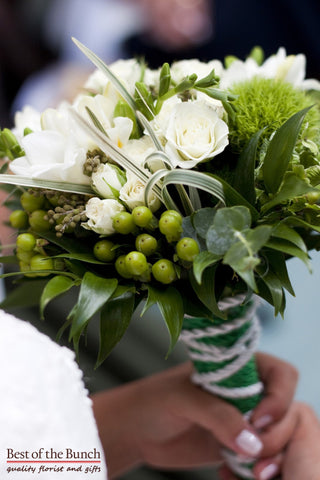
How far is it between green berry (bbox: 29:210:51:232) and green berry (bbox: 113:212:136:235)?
0.28 feet

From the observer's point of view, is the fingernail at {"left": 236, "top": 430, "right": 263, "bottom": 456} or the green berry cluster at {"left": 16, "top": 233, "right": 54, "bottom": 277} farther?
the fingernail at {"left": 236, "top": 430, "right": 263, "bottom": 456}

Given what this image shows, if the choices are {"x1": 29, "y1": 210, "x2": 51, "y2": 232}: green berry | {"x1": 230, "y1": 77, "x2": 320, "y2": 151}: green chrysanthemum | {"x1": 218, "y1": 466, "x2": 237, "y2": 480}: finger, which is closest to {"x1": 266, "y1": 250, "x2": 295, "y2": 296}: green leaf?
{"x1": 230, "y1": 77, "x2": 320, "y2": 151}: green chrysanthemum

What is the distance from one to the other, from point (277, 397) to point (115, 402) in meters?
0.21

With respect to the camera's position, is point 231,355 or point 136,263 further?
point 231,355

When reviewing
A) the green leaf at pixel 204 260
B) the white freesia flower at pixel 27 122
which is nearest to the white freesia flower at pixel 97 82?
the white freesia flower at pixel 27 122

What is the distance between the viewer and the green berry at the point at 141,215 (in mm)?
400

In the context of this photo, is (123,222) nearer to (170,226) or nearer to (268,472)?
(170,226)

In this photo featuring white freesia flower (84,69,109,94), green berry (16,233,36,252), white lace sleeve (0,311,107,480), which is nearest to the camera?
white lace sleeve (0,311,107,480)

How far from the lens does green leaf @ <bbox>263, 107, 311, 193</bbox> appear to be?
0.40 metres

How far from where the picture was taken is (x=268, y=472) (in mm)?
577

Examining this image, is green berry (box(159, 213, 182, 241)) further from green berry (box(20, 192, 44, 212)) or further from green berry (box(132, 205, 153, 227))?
green berry (box(20, 192, 44, 212))

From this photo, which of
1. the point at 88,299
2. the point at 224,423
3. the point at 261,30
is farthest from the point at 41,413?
the point at 261,30

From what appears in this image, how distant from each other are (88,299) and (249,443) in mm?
305

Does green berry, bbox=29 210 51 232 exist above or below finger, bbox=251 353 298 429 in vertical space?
above
